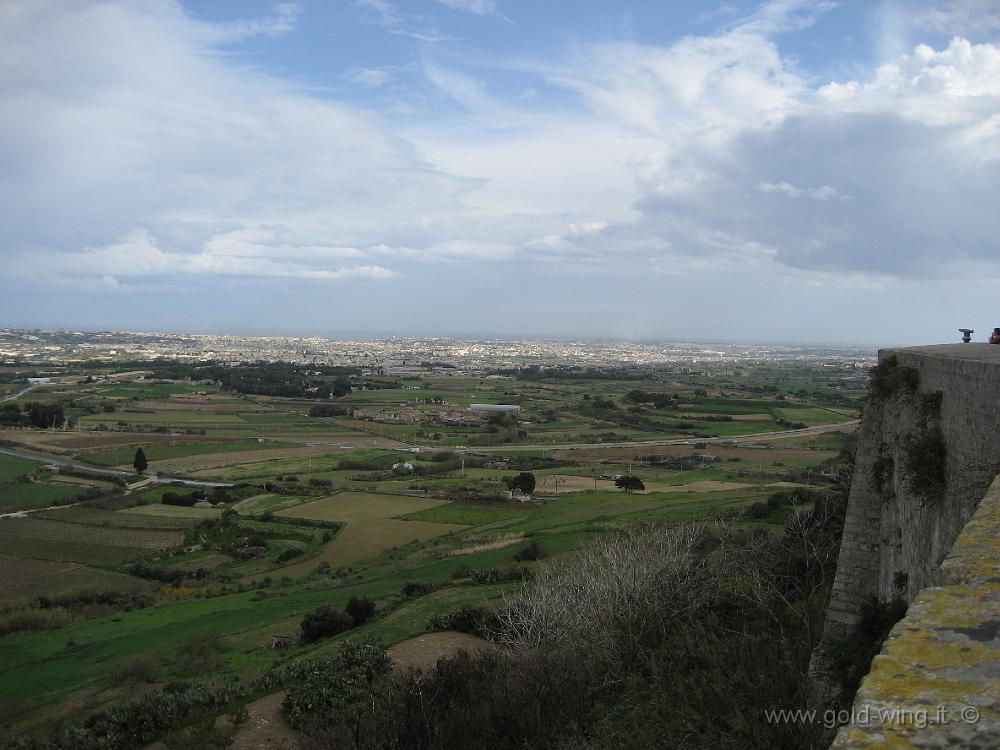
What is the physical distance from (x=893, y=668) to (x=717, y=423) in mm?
71860

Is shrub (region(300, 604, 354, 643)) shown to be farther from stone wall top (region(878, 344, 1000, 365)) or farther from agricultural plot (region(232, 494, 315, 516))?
agricultural plot (region(232, 494, 315, 516))

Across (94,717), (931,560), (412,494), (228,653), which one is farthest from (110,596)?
(931,560)

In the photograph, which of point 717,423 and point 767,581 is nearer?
point 767,581

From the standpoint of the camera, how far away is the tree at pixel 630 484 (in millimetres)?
41638

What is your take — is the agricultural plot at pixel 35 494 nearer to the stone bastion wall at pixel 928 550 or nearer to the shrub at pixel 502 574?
the shrub at pixel 502 574

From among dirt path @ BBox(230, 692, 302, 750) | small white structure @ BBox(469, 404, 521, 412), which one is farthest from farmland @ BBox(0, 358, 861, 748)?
dirt path @ BBox(230, 692, 302, 750)

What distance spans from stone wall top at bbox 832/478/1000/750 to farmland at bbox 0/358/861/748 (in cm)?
1355

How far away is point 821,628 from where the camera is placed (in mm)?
10016

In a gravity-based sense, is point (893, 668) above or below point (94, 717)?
above

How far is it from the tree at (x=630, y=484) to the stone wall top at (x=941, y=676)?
127 feet

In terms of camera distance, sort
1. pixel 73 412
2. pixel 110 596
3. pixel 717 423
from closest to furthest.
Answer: pixel 110 596 < pixel 717 423 < pixel 73 412

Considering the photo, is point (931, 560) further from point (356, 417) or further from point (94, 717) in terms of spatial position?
point (356, 417)

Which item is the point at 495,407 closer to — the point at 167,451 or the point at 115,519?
the point at 167,451

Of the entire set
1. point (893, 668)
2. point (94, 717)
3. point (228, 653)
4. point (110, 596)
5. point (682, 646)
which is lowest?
point (110, 596)
